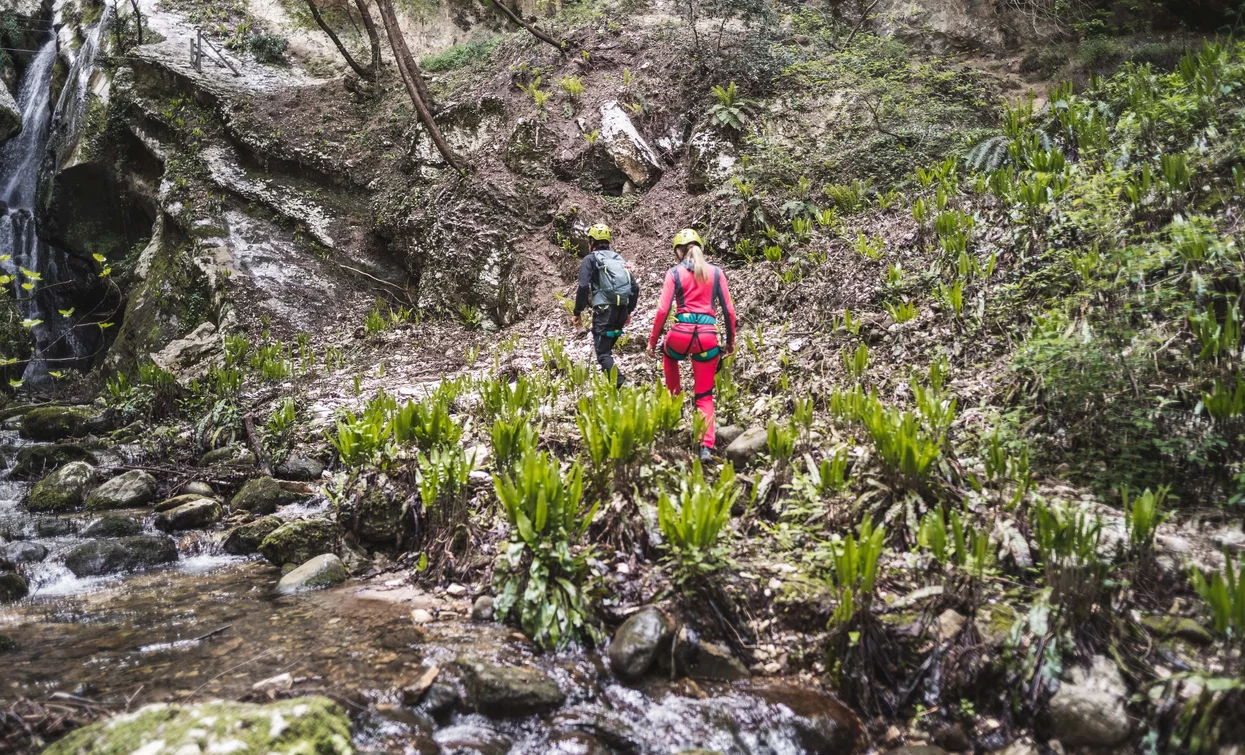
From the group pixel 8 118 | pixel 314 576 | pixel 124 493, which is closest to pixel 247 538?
pixel 314 576

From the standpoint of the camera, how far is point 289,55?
1723 cm

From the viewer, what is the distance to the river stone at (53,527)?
554 cm

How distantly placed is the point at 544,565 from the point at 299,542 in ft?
8.37

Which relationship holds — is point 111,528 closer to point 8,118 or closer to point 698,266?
point 698,266

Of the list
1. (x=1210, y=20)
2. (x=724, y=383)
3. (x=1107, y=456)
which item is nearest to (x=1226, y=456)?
(x=1107, y=456)

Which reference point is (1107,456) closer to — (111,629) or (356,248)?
(111,629)

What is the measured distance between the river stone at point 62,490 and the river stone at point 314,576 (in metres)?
3.80

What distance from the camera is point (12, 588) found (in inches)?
168

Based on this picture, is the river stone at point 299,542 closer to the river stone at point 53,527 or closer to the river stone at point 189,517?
the river stone at point 189,517

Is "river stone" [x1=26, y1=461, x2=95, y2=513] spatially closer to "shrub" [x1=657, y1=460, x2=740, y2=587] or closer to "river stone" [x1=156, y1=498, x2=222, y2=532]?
"river stone" [x1=156, y1=498, x2=222, y2=532]

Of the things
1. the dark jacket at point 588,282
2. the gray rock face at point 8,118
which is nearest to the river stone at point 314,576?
the dark jacket at point 588,282

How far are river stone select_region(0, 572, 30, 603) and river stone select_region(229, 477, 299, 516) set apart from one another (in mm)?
1683

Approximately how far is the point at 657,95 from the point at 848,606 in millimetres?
11631

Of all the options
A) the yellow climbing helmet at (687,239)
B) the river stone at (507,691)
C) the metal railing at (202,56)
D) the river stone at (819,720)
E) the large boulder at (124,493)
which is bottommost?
the large boulder at (124,493)
